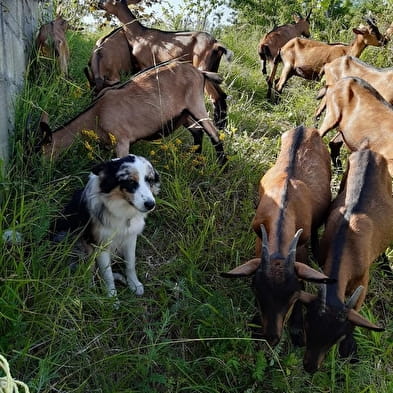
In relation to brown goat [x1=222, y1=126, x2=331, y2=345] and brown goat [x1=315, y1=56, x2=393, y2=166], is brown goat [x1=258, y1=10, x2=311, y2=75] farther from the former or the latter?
brown goat [x1=222, y1=126, x2=331, y2=345]

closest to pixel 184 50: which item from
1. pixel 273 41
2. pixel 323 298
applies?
pixel 273 41

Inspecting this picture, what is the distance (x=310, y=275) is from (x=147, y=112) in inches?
100

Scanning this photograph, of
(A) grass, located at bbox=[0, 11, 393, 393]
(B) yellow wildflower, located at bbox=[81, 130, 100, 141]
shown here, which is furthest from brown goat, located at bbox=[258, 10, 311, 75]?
(B) yellow wildflower, located at bbox=[81, 130, 100, 141]

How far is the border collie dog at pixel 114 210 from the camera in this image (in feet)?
11.9

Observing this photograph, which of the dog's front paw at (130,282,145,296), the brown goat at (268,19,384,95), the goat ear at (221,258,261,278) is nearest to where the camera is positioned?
the goat ear at (221,258,261,278)

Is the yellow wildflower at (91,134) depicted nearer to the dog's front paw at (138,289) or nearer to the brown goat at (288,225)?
the dog's front paw at (138,289)

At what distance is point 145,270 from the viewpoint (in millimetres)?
4160

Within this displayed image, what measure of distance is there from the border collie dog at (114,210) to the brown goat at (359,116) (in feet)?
9.13

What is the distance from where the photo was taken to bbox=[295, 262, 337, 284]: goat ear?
3172 mm

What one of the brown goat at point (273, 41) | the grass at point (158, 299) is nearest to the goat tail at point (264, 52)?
the brown goat at point (273, 41)

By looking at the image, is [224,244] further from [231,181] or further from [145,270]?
[231,181]

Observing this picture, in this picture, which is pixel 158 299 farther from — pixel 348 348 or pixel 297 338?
pixel 348 348

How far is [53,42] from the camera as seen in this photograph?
19.0 ft

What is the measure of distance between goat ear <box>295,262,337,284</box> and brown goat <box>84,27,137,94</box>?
365 cm
